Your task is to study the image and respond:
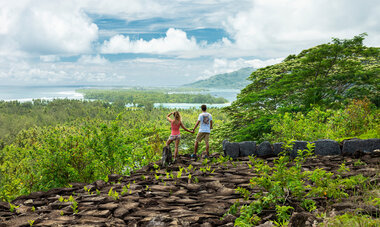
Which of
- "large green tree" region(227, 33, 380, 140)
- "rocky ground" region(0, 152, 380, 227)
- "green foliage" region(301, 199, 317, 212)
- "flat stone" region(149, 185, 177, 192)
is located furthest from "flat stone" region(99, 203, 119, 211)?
"large green tree" region(227, 33, 380, 140)

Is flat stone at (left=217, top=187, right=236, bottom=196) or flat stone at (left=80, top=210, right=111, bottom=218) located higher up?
flat stone at (left=217, top=187, right=236, bottom=196)

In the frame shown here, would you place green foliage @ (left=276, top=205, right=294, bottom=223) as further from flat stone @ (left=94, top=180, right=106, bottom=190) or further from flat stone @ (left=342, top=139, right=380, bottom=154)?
flat stone @ (left=342, top=139, right=380, bottom=154)

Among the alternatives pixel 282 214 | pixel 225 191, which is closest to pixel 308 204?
pixel 282 214

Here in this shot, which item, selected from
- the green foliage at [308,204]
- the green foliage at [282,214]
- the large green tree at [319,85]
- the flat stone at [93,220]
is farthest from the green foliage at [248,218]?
the large green tree at [319,85]

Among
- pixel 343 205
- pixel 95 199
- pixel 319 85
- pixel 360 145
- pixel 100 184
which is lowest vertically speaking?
pixel 100 184

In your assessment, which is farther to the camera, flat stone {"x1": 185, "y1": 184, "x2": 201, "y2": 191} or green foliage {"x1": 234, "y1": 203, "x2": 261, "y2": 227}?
flat stone {"x1": 185, "y1": 184, "x2": 201, "y2": 191}

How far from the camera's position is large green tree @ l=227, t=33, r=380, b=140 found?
760 inches

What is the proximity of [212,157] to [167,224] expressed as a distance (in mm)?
5533

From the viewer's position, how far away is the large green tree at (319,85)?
19.3 meters

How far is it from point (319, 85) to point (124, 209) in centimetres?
1838

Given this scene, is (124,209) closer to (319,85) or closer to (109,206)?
(109,206)

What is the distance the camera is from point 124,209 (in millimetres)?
5199

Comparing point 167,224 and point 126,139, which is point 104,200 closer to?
point 167,224

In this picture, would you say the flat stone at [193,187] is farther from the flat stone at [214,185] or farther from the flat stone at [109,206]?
the flat stone at [109,206]
